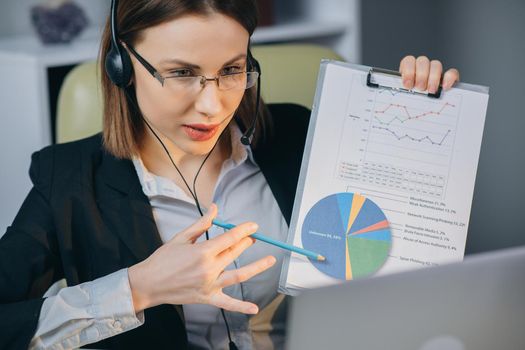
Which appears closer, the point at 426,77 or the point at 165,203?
the point at 426,77

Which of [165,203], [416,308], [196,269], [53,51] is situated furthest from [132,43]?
[53,51]

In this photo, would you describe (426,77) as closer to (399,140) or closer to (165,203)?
(399,140)

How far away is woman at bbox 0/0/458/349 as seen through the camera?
0.99 meters

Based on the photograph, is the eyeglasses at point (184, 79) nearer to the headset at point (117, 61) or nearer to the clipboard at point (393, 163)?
the headset at point (117, 61)

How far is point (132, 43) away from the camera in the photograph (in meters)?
1.11

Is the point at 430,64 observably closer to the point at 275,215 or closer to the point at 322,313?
the point at 275,215

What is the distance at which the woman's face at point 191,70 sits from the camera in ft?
3.44

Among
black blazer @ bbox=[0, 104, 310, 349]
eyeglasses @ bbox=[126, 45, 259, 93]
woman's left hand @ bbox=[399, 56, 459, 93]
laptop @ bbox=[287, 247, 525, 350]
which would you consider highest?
woman's left hand @ bbox=[399, 56, 459, 93]

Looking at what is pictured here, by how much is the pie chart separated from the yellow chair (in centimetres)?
51

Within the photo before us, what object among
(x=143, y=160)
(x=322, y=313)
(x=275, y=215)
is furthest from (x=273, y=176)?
(x=322, y=313)

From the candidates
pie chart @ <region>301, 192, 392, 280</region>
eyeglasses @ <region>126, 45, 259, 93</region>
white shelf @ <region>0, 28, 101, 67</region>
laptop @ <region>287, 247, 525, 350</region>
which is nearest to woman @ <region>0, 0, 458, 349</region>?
eyeglasses @ <region>126, 45, 259, 93</region>

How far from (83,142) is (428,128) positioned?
0.62 meters

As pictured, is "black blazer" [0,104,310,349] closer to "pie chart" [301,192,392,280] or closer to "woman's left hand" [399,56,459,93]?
"pie chart" [301,192,392,280]

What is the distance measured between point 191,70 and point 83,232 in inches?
13.8
